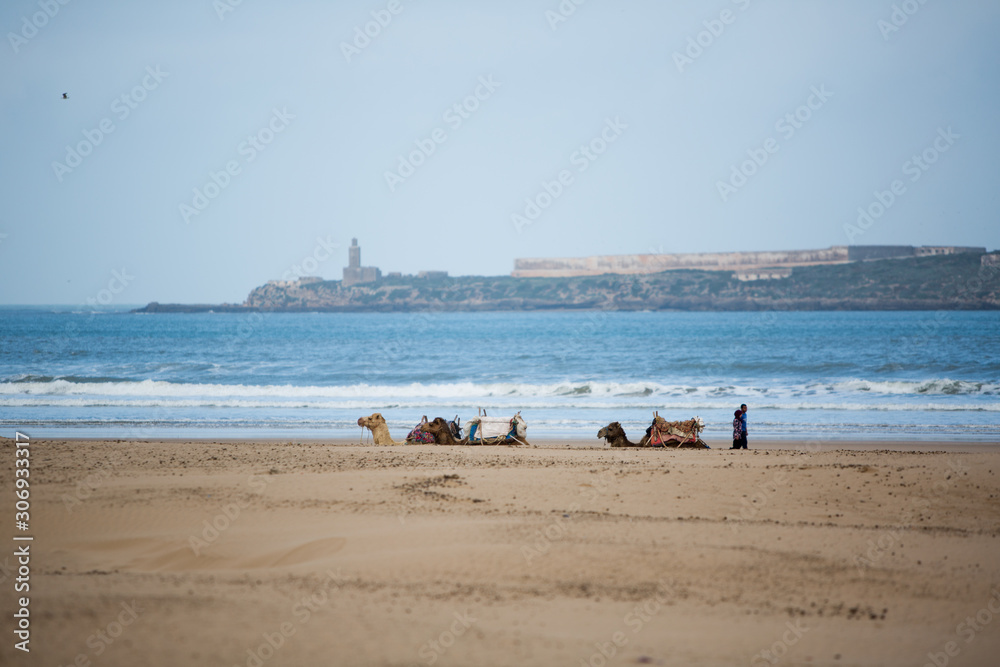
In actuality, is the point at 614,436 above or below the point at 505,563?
below

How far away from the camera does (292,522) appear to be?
7625 millimetres

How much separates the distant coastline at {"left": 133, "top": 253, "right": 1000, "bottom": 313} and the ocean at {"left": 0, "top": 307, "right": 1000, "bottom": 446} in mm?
63649

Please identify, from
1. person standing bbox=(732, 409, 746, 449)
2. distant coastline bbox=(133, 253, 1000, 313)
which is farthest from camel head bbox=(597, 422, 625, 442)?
distant coastline bbox=(133, 253, 1000, 313)

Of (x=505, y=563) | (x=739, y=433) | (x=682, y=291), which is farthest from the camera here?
(x=682, y=291)

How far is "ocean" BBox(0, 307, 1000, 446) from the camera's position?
1891 cm

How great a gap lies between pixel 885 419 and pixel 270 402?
18785 millimetres

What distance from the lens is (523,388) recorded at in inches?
1136

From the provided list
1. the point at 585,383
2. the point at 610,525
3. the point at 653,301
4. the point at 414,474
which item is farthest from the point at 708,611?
the point at 653,301

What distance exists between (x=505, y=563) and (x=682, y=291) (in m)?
129

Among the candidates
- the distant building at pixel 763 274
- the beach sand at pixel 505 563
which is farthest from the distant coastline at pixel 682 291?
the beach sand at pixel 505 563

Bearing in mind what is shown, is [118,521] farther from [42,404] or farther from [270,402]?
[42,404]

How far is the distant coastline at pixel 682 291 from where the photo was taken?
108750 millimetres

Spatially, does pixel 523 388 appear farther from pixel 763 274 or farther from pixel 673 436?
pixel 763 274

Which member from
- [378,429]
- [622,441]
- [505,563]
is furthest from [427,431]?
[505,563]
